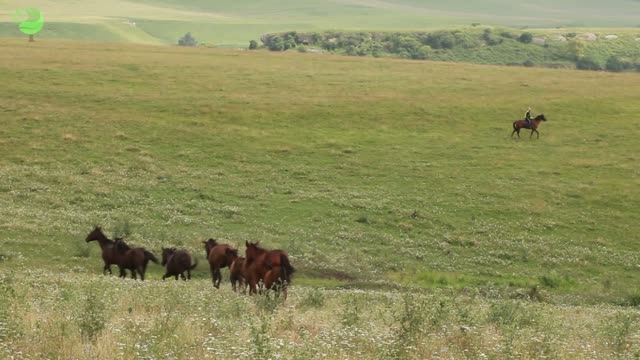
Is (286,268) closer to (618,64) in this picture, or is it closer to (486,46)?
(618,64)

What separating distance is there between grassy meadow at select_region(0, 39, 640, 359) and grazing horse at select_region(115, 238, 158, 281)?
5.02 feet

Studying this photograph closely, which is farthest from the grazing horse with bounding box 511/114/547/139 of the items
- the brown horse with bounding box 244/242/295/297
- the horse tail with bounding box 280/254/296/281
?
the horse tail with bounding box 280/254/296/281

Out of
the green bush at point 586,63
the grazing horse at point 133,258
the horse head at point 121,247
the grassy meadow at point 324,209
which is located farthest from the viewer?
the green bush at point 586,63

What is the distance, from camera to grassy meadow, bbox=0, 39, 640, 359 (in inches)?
474

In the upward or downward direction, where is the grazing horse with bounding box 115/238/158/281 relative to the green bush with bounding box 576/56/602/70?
downward

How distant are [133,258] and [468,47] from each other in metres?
160

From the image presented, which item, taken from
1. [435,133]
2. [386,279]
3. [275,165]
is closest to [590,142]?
[435,133]

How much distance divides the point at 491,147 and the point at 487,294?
24271 millimetres

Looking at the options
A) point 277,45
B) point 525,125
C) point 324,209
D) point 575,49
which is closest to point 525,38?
point 575,49

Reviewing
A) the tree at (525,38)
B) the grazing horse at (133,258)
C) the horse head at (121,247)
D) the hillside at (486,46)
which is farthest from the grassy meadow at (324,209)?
the tree at (525,38)

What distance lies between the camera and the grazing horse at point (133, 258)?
26188mm

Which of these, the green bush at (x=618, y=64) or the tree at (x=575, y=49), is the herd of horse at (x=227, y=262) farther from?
the tree at (x=575, y=49)

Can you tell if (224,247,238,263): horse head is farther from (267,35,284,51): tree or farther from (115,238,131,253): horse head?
(267,35,284,51): tree

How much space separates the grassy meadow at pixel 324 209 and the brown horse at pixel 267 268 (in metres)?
0.71
